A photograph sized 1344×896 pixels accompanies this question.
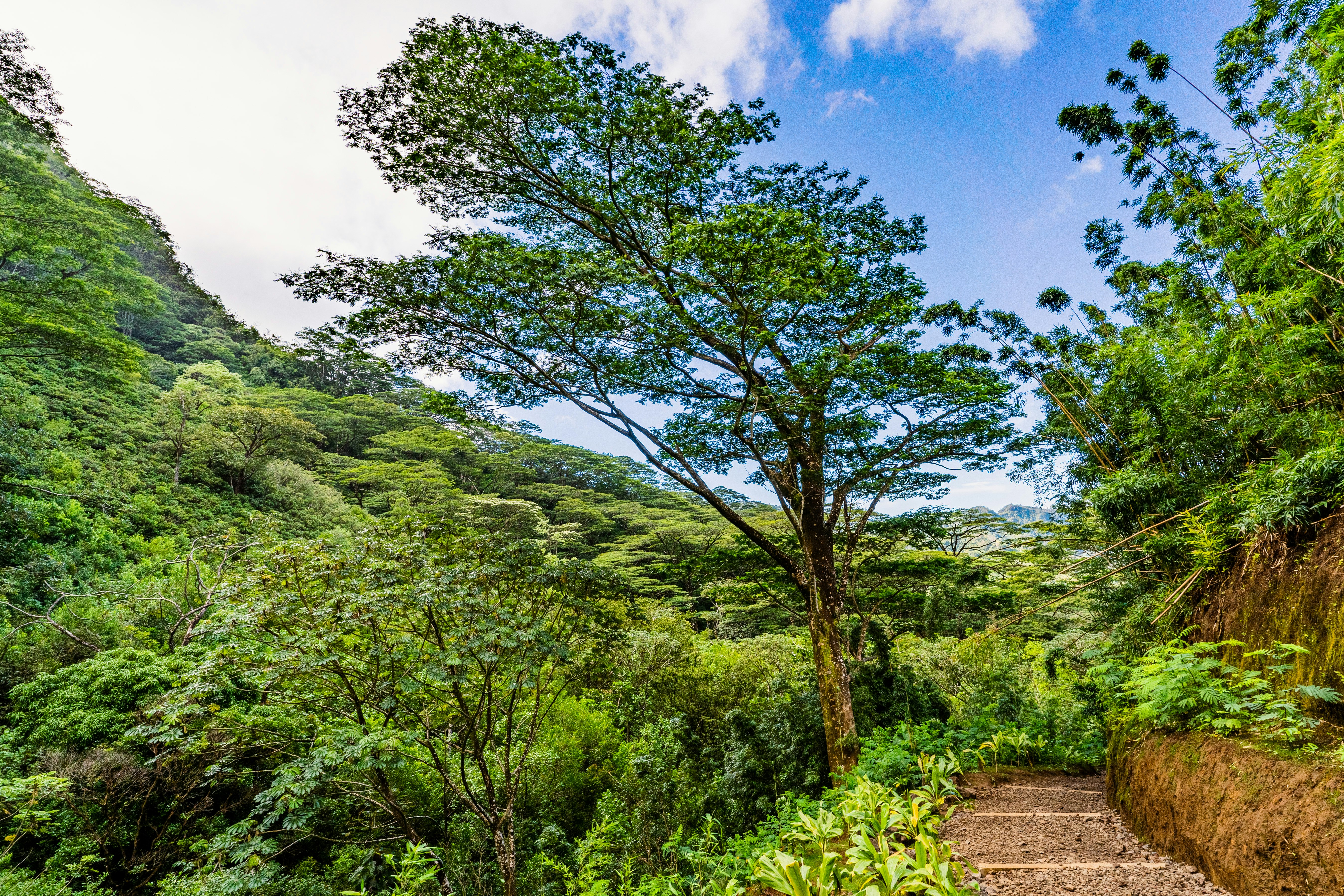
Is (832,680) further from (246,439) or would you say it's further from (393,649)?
(246,439)

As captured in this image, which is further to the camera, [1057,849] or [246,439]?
[246,439]

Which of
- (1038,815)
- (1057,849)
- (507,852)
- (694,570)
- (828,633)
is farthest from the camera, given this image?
(694,570)

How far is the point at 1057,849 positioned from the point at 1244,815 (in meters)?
0.94

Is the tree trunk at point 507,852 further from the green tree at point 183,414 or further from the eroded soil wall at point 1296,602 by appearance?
the green tree at point 183,414

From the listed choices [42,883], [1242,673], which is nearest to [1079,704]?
[1242,673]

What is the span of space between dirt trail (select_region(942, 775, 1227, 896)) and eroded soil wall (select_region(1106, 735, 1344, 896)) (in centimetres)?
12

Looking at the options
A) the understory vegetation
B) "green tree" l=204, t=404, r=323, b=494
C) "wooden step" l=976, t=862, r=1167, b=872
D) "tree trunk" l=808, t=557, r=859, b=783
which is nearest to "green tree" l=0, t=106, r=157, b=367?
"green tree" l=204, t=404, r=323, b=494

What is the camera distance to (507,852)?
15.3 ft

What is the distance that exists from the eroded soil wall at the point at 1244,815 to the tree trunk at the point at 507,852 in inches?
180

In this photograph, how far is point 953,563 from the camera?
8.02 m

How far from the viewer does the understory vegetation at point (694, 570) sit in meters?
3.45

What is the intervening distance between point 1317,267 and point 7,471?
19.7 metres

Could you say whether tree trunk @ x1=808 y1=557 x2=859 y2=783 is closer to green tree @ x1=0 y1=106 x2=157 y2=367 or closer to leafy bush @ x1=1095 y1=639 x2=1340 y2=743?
leafy bush @ x1=1095 y1=639 x2=1340 y2=743

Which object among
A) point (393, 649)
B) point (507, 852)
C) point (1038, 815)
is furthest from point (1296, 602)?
point (393, 649)
